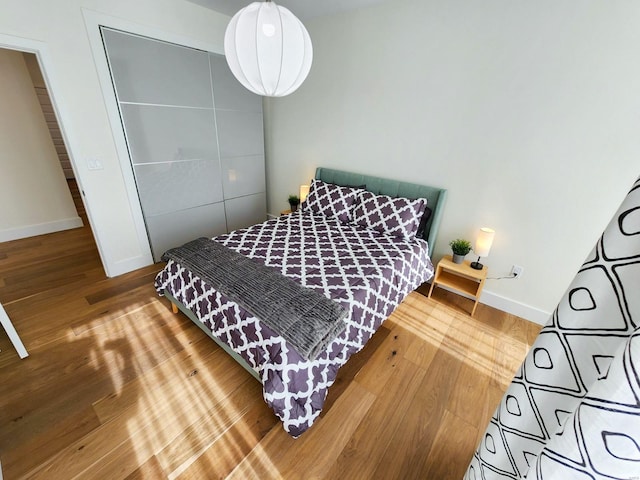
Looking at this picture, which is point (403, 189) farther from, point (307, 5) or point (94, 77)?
point (94, 77)

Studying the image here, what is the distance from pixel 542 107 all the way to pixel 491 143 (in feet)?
1.20

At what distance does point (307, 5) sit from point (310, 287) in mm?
2656

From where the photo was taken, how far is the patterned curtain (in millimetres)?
504

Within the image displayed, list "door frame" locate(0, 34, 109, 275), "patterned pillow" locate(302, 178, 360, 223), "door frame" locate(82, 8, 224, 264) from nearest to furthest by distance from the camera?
"door frame" locate(0, 34, 109, 275), "door frame" locate(82, 8, 224, 264), "patterned pillow" locate(302, 178, 360, 223)

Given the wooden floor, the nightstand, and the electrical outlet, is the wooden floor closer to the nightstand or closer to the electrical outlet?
the nightstand

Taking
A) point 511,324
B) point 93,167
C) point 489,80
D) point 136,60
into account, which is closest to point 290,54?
point 489,80

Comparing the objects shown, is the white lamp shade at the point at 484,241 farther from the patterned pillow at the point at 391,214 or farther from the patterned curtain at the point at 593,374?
the patterned curtain at the point at 593,374

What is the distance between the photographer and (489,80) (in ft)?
6.75

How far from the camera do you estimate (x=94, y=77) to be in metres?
2.18

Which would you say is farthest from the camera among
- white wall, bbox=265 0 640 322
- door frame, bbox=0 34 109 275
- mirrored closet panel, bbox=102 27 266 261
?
mirrored closet panel, bbox=102 27 266 261

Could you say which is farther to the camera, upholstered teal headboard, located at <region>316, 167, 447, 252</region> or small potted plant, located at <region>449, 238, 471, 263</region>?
upholstered teal headboard, located at <region>316, 167, 447, 252</region>

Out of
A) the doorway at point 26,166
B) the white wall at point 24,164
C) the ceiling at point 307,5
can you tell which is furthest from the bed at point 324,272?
the white wall at point 24,164

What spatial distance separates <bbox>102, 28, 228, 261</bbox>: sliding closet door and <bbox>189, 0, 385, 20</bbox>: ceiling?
465 millimetres

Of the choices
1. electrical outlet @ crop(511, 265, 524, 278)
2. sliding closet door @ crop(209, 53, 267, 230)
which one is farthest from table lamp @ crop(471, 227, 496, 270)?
sliding closet door @ crop(209, 53, 267, 230)
